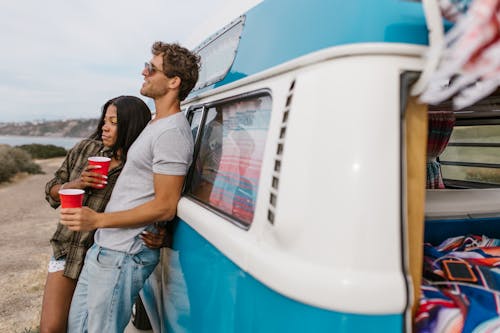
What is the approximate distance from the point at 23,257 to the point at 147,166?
17.3ft

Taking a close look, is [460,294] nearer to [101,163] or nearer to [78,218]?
[78,218]

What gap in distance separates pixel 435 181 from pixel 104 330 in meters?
2.59

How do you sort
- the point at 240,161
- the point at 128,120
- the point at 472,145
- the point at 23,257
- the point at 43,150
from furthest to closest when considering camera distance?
the point at 43,150, the point at 23,257, the point at 472,145, the point at 128,120, the point at 240,161

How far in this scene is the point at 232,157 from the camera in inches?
72.3

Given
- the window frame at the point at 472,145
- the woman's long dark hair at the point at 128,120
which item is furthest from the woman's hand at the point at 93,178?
the window frame at the point at 472,145

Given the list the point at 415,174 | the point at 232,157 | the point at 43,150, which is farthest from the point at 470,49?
the point at 43,150

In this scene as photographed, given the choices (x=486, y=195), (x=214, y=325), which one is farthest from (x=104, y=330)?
(x=486, y=195)

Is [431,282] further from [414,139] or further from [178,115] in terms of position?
[178,115]

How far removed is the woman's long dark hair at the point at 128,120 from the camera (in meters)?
2.55

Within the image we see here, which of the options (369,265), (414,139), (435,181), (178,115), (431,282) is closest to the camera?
(369,265)

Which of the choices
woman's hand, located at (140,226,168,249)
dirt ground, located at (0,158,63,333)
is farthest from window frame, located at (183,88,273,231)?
dirt ground, located at (0,158,63,333)

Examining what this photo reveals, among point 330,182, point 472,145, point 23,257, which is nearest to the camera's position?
point 330,182

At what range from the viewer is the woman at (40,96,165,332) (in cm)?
256

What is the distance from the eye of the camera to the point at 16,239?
7.51 metres
